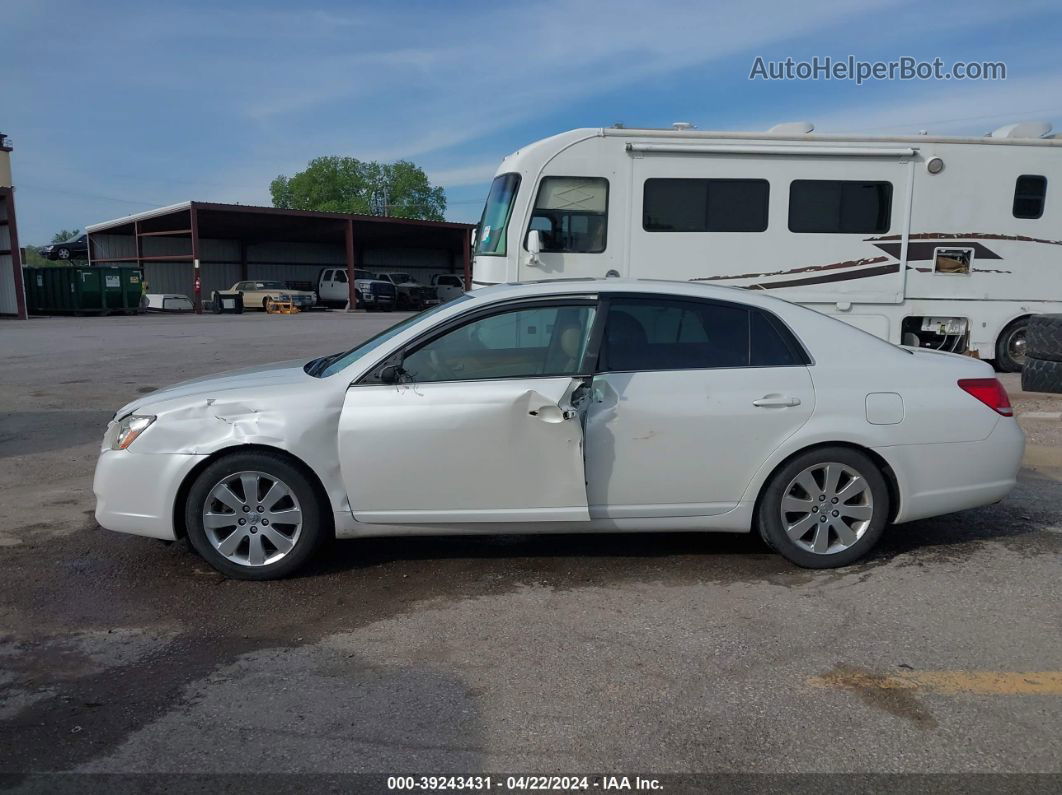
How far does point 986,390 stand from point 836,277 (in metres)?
6.82

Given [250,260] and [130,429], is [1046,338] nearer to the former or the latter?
[130,429]

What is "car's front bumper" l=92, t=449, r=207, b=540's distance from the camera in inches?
175

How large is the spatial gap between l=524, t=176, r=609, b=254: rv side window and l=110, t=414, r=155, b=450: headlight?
6.66 m

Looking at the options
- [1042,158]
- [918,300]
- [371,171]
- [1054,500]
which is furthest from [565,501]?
[371,171]

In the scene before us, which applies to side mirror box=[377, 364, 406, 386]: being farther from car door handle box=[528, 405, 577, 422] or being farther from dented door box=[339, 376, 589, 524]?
car door handle box=[528, 405, 577, 422]

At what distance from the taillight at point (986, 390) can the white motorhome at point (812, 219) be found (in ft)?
20.4

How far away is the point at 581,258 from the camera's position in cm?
1075

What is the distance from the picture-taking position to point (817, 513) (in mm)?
4652

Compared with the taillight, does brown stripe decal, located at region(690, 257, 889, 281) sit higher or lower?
higher

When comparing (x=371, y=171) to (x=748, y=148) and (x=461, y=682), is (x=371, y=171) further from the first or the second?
(x=461, y=682)

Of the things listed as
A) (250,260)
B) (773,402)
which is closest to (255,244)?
(250,260)

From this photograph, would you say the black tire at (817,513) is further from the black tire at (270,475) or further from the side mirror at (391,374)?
the black tire at (270,475)

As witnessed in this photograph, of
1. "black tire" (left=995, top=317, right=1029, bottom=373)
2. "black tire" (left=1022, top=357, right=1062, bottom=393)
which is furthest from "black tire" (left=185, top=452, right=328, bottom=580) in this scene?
"black tire" (left=995, top=317, right=1029, bottom=373)

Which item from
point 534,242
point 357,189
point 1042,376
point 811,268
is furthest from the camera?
point 357,189
